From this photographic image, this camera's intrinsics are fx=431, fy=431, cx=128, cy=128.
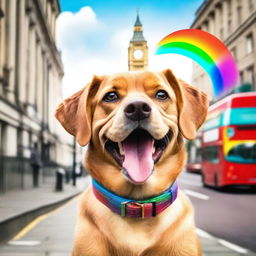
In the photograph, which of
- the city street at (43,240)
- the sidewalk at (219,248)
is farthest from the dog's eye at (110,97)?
the sidewalk at (219,248)

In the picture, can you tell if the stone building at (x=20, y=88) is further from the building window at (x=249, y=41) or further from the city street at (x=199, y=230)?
the building window at (x=249, y=41)

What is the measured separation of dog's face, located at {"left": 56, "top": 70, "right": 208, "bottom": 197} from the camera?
79.7 inches

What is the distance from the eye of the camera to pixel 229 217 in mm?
8789

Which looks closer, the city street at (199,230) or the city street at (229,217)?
the city street at (199,230)

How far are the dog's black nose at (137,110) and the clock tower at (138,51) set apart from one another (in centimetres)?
34

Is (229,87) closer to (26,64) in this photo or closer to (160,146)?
(160,146)

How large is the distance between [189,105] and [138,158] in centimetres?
47

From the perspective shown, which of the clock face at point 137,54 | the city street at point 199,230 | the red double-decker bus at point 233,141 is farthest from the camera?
the red double-decker bus at point 233,141

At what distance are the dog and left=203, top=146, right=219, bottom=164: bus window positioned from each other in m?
11.7

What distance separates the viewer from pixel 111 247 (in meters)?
2.19

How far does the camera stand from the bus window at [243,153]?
12.8m

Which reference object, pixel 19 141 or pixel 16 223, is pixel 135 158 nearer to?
pixel 16 223

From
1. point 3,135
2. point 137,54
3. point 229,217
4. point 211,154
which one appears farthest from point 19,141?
point 137,54

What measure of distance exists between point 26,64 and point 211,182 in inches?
319
